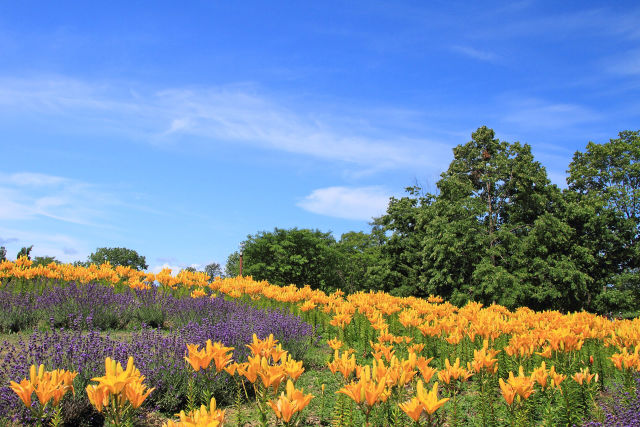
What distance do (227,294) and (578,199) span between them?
26742 millimetres

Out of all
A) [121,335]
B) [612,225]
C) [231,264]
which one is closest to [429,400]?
[121,335]

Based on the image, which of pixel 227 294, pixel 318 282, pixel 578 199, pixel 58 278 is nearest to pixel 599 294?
pixel 578 199

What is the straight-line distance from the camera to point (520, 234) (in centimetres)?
2603

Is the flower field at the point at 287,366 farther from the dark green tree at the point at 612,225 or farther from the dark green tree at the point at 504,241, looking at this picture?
the dark green tree at the point at 612,225

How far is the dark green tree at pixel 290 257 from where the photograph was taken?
119ft

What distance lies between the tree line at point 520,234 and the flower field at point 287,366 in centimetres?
1701

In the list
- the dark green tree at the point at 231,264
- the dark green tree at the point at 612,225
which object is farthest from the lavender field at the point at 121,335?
the dark green tree at the point at 231,264

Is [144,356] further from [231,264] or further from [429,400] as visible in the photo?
[231,264]

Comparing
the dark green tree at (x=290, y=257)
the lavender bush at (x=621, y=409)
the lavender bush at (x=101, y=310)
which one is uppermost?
the dark green tree at (x=290, y=257)

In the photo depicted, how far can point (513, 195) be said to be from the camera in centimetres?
2688

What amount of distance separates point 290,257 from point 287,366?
33.4 metres

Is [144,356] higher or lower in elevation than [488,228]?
lower

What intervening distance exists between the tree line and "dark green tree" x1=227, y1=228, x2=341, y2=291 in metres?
7.49

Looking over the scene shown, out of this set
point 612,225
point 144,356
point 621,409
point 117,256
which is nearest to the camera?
point 621,409
